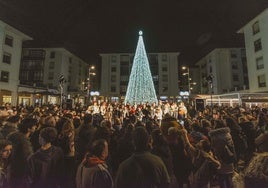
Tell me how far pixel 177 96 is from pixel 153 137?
5881 cm

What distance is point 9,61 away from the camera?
34938 millimetres

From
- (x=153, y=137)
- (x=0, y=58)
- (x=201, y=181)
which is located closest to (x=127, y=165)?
(x=153, y=137)

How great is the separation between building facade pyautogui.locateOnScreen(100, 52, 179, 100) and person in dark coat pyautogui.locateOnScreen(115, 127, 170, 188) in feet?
202

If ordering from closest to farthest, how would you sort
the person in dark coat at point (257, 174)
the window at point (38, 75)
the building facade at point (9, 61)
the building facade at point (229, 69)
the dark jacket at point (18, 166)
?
the person in dark coat at point (257, 174) < the dark jacket at point (18, 166) < the building facade at point (9, 61) < the building facade at point (229, 69) < the window at point (38, 75)

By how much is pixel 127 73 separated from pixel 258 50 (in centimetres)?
3973

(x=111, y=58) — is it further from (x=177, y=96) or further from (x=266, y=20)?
(x=266, y=20)

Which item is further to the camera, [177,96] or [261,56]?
[177,96]

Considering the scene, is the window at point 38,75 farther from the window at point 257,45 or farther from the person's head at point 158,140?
the person's head at point 158,140

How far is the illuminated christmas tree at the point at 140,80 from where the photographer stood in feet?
89.8

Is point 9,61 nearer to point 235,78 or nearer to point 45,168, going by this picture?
point 45,168

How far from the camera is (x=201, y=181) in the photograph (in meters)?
4.49

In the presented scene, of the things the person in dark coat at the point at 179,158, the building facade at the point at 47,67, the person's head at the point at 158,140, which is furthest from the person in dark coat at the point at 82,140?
the building facade at the point at 47,67

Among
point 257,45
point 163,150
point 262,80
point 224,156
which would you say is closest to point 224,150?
point 224,156

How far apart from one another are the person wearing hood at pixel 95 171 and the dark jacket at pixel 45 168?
2.65ft
